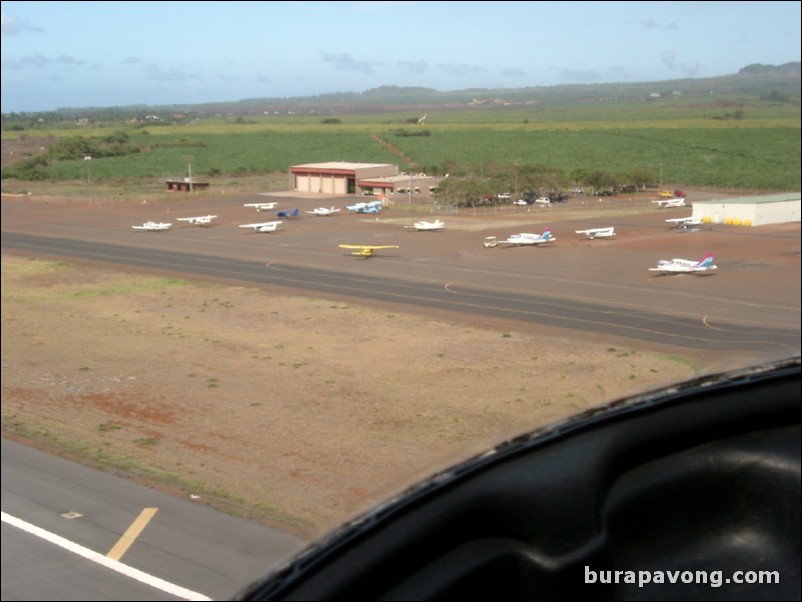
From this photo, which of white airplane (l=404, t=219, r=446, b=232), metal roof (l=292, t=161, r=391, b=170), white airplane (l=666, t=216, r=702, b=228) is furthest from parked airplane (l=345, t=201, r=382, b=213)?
white airplane (l=666, t=216, r=702, b=228)

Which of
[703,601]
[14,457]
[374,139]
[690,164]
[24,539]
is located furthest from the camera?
[374,139]

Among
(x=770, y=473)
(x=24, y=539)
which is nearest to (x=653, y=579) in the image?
(x=770, y=473)

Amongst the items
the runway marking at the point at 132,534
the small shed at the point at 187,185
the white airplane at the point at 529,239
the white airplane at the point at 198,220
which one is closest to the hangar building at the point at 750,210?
the white airplane at the point at 529,239

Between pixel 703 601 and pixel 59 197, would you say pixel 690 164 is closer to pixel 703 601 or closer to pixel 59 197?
pixel 703 601

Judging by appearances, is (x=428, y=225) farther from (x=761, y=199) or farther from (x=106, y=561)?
(x=106, y=561)

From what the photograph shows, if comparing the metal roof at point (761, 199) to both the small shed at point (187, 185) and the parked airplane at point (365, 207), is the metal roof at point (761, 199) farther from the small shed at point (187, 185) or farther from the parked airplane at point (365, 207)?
the small shed at point (187, 185)
